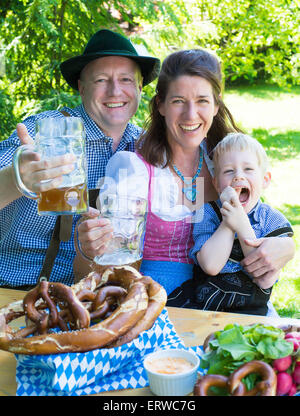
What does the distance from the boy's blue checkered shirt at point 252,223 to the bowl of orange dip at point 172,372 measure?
0.89 m

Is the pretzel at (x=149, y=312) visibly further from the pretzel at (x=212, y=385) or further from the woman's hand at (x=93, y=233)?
the woman's hand at (x=93, y=233)

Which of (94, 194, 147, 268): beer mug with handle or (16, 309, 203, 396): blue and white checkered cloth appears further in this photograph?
(94, 194, 147, 268): beer mug with handle

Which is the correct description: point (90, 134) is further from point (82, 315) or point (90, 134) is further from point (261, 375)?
point (261, 375)

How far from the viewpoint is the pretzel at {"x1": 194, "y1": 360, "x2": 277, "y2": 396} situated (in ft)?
3.65

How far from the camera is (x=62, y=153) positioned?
154 cm

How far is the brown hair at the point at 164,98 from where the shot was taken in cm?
245

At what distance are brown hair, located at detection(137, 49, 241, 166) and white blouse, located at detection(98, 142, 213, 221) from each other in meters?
0.08

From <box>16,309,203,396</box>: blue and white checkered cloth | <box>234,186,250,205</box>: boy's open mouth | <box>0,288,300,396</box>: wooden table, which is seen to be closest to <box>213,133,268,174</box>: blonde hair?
<box>234,186,250,205</box>: boy's open mouth

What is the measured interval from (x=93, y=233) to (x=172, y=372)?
2.48ft

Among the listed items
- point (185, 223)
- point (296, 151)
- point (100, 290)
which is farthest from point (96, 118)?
point (296, 151)

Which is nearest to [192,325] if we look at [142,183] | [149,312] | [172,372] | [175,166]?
[149,312]

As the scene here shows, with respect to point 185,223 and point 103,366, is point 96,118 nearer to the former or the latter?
point 185,223

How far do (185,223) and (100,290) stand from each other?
1.02m

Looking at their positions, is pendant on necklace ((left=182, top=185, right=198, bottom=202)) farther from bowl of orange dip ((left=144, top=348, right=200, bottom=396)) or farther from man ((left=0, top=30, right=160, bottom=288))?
bowl of orange dip ((left=144, top=348, right=200, bottom=396))
